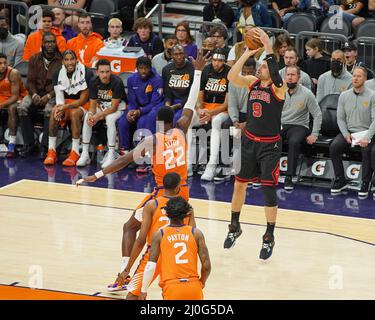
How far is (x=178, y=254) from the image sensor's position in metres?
8.32

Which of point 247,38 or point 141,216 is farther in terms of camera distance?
point 247,38

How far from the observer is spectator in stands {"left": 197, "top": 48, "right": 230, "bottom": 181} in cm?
1457

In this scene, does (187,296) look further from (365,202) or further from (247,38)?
(365,202)

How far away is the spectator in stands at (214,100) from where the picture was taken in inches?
574

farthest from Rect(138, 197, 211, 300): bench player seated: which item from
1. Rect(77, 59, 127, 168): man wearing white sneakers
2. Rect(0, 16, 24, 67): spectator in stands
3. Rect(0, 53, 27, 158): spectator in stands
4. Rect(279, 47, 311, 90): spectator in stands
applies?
Rect(0, 16, 24, 67): spectator in stands

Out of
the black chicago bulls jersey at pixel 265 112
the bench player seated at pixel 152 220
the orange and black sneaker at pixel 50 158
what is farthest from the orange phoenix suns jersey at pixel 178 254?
the orange and black sneaker at pixel 50 158

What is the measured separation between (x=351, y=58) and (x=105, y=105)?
149 inches

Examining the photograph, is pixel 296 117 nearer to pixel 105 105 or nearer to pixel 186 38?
pixel 186 38

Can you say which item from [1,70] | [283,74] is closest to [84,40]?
[1,70]

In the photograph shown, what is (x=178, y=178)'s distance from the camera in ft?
29.8

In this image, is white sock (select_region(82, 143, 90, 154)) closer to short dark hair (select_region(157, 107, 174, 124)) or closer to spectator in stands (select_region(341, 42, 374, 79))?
spectator in stands (select_region(341, 42, 374, 79))

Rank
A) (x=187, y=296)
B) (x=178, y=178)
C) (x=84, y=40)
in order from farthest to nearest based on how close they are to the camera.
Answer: (x=84, y=40)
(x=178, y=178)
(x=187, y=296)

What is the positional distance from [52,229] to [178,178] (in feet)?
11.0

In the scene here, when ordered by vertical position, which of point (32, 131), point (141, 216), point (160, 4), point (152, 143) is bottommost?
point (32, 131)
